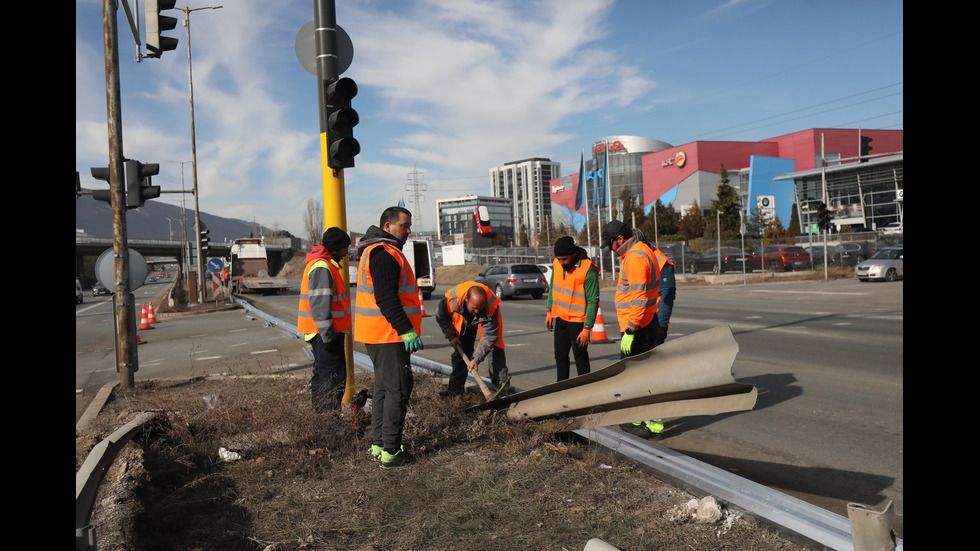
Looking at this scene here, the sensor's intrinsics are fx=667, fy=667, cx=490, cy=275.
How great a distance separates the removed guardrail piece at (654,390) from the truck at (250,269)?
3545cm

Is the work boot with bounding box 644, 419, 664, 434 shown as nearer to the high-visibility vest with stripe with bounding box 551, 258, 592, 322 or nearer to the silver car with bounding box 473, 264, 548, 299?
the high-visibility vest with stripe with bounding box 551, 258, 592, 322

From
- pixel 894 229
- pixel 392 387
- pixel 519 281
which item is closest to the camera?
pixel 392 387

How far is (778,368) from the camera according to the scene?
841 centimetres

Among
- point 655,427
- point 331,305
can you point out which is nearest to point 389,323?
point 331,305

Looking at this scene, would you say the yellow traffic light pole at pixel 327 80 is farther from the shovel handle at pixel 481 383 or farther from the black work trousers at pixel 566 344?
the black work trousers at pixel 566 344

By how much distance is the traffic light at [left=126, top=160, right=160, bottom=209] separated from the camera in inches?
333

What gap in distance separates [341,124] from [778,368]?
6.10 meters

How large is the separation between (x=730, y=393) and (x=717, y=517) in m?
0.71

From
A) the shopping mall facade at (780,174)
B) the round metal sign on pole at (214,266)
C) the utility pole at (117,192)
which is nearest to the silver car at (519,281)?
the round metal sign on pole at (214,266)

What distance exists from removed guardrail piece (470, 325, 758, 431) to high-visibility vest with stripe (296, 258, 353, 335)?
1.85m

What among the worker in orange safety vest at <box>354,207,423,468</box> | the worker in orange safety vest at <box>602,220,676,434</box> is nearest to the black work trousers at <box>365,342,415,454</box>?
the worker in orange safety vest at <box>354,207,423,468</box>

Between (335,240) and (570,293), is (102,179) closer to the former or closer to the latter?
(335,240)

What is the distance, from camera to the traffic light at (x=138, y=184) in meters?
8.47
